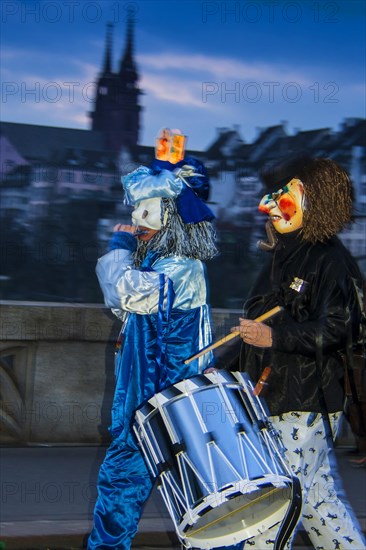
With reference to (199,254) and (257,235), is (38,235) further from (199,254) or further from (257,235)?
(199,254)

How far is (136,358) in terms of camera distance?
12.5ft

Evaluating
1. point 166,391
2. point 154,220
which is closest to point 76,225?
point 154,220

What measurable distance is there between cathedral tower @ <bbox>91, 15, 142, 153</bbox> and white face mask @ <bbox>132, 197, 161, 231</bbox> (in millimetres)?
5461

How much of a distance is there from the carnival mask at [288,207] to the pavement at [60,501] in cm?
175

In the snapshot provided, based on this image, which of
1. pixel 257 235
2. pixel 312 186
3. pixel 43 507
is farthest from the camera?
pixel 257 235

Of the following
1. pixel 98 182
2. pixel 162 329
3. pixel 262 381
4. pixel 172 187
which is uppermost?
pixel 98 182

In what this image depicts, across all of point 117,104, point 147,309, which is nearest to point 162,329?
point 147,309

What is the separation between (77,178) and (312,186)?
7.13 meters

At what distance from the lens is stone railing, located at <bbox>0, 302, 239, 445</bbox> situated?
6.34 metres

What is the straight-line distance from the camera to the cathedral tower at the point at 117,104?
1010 cm

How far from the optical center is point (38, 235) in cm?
1012

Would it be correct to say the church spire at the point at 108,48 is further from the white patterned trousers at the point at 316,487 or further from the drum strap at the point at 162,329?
the white patterned trousers at the point at 316,487

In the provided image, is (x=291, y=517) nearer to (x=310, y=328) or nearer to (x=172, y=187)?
(x=310, y=328)

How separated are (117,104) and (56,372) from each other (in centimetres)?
856
